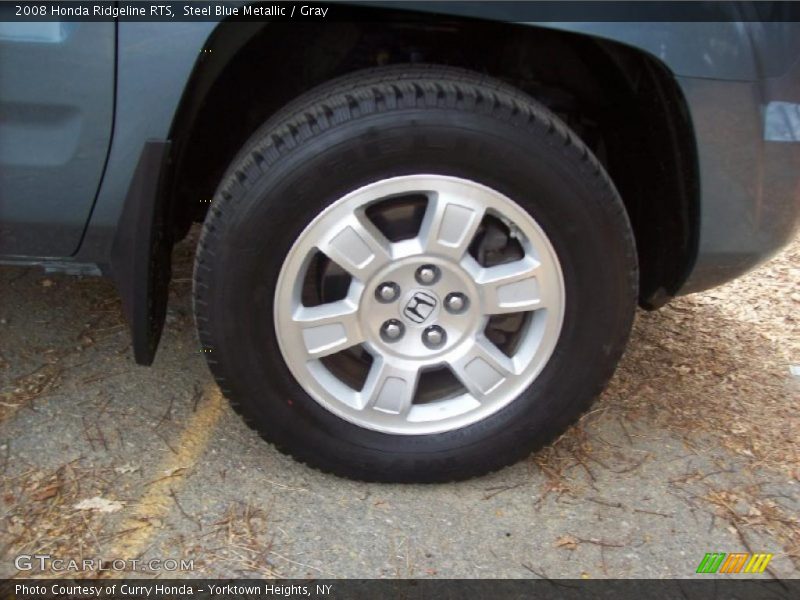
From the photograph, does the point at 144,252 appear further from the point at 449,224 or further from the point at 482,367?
the point at 482,367

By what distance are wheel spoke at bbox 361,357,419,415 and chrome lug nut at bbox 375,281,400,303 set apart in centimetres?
18

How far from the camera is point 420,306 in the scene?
2332 millimetres

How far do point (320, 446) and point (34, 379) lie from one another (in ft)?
3.47

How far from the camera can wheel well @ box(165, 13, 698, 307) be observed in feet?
7.29

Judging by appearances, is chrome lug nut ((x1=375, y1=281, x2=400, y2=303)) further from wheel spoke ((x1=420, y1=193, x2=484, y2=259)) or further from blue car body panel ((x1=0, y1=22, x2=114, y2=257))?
blue car body panel ((x1=0, y1=22, x2=114, y2=257))

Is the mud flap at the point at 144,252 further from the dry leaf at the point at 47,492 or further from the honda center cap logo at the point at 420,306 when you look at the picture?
the honda center cap logo at the point at 420,306

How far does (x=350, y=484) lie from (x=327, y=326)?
1.59ft

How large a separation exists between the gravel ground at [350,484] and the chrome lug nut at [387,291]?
1.83ft

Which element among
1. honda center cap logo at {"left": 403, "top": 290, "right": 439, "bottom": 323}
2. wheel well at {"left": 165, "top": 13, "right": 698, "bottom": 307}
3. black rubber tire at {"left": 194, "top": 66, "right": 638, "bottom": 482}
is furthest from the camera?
honda center cap logo at {"left": 403, "top": 290, "right": 439, "bottom": 323}

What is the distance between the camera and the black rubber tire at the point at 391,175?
2.12 meters

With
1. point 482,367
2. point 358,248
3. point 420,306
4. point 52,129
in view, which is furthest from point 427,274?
point 52,129

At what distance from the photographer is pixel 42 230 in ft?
7.32

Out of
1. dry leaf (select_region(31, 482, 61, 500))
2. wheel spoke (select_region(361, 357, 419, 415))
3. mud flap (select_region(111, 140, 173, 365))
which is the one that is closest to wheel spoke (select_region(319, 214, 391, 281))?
wheel spoke (select_region(361, 357, 419, 415))

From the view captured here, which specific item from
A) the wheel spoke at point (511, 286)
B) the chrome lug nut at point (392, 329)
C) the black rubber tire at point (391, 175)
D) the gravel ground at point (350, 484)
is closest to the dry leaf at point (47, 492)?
the gravel ground at point (350, 484)
